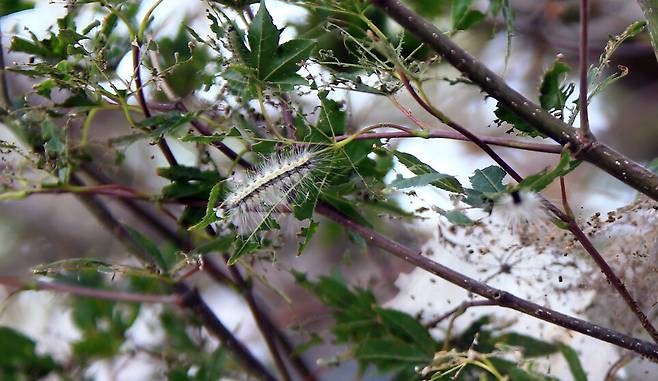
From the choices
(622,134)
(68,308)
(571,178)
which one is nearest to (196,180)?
(68,308)

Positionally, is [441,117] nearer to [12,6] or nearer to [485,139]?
[485,139]

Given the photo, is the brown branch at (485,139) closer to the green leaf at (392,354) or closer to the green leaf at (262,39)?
the green leaf at (262,39)

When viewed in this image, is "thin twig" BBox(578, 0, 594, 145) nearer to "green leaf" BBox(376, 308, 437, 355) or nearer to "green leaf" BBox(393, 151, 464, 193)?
"green leaf" BBox(393, 151, 464, 193)

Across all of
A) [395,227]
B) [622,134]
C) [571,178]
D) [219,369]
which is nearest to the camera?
[219,369]

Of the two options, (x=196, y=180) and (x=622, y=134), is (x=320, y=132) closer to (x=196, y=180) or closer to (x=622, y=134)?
(x=196, y=180)

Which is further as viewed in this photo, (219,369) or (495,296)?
(219,369)
